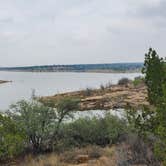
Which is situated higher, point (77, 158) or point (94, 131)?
point (94, 131)

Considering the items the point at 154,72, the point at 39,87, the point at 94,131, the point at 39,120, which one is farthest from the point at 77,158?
the point at 39,87

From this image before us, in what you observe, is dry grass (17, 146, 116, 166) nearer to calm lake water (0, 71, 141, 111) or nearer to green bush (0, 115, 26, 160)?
green bush (0, 115, 26, 160)

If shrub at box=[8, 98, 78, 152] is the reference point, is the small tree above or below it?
above

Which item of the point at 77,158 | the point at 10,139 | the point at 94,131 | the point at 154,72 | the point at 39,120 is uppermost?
the point at 154,72

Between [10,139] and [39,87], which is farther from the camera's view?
[39,87]

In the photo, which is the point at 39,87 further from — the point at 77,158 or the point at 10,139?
the point at 77,158

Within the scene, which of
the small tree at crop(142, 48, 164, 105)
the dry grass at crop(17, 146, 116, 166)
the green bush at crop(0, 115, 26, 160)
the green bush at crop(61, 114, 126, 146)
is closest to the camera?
the small tree at crop(142, 48, 164, 105)

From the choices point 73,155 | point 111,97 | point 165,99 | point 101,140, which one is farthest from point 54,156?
point 111,97

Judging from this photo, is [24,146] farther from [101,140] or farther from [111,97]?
[111,97]

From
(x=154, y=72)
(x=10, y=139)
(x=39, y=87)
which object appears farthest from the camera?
(x=39, y=87)

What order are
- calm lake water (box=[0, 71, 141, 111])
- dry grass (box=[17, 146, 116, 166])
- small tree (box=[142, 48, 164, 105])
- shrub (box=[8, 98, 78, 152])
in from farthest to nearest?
1. calm lake water (box=[0, 71, 141, 111])
2. shrub (box=[8, 98, 78, 152])
3. dry grass (box=[17, 146, 116, 166])
4. small tree (box=[142, 48, 164, 105])

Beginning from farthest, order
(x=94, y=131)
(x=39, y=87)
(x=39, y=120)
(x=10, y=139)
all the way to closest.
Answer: (x=39, y=87), (x=94, y=131), (x=39, y=120), (x=10, y=139)

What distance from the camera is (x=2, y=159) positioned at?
14.7 m

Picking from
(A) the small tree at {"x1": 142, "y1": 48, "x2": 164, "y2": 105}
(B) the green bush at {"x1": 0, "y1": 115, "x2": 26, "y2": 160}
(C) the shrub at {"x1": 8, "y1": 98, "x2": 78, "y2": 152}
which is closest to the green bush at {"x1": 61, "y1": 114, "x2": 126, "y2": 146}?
(C) the shrub at {"x1": 8, "y1": 98, "x2": 78, "y2": 152}
